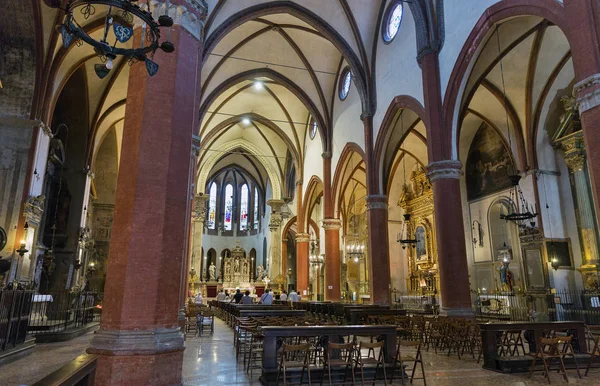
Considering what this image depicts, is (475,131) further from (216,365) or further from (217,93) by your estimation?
(216,365)

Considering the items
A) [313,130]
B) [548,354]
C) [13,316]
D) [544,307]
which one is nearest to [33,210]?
[13,316]

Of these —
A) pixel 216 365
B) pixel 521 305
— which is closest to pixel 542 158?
pixel 521 305

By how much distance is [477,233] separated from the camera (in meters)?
19.0

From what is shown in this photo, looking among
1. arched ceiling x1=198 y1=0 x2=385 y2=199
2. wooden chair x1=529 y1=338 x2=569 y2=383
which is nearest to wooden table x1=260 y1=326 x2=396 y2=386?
wooden chair x1=529 y1=338 x2=569 y2=383

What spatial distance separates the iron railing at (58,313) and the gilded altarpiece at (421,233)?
50.8 feet

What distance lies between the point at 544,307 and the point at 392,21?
11.8m

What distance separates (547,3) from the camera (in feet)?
27.3

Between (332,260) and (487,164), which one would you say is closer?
(487,164)

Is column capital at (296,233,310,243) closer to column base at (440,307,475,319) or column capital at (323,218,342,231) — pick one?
column capital at (323,218,342,231)

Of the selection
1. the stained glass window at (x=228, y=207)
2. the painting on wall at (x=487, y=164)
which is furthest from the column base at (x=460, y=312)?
the stained glass window at (x=228, y=207)

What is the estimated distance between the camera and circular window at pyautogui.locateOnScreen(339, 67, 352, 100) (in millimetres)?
19316

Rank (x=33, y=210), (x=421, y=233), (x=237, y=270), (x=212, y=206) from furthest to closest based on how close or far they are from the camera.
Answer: (x=212, y=206)
(x=237, y=270)
(x=421, y=233)
(x=33, y=210)

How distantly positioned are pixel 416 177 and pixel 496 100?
763cm

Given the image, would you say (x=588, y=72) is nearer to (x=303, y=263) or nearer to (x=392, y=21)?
(x=392, y=21)
